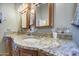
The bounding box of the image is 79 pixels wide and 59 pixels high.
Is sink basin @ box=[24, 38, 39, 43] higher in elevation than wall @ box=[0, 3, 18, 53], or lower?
lower

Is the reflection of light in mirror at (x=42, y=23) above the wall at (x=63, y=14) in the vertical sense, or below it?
below

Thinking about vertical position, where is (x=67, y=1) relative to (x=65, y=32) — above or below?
above

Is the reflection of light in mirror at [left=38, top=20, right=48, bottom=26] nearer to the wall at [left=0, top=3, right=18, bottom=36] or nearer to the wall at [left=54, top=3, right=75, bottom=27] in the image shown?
the wall at [left=54, top=3, right=75, bottom=27]

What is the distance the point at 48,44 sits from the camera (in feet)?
5.67

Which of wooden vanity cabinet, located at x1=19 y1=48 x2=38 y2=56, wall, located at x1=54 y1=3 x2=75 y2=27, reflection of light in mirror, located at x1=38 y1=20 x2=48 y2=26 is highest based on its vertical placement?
wall, located at x1=54 y1=3 x2=75 y2=27

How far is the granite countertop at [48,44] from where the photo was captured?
1673 millimetres

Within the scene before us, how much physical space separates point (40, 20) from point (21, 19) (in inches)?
7.9

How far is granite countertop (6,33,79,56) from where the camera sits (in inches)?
65.9

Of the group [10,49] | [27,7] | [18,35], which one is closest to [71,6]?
[27,7]

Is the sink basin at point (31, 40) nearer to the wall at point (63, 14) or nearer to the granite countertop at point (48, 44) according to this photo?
the granite countertop at point (48, 44)

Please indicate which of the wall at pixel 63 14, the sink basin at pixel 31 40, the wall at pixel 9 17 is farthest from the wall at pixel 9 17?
the wall at pixel 63 14

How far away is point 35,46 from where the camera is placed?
1.71 metres

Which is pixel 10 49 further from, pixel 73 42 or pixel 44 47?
pixel 73 42

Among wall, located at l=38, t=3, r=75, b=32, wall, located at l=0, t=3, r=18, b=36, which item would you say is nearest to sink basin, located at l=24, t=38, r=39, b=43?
wall, located at l=0, t=3, r=18, b=36
